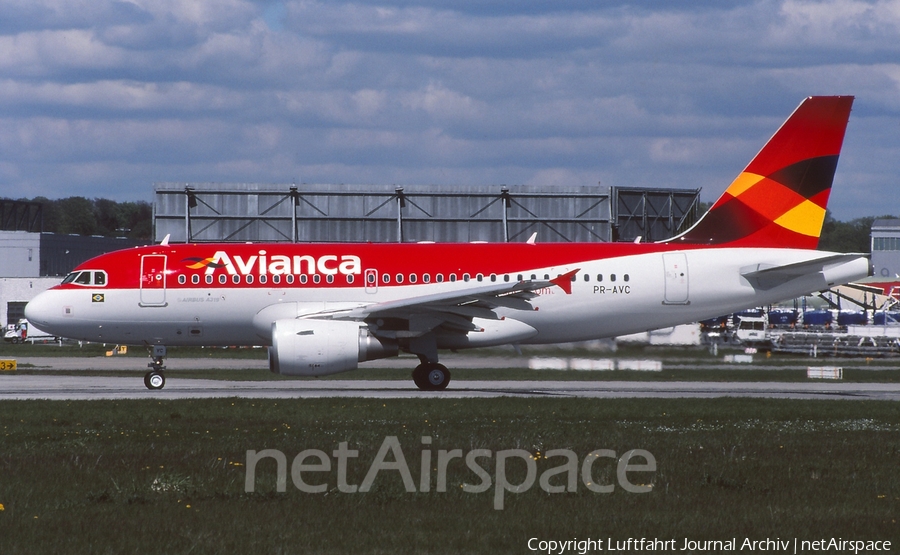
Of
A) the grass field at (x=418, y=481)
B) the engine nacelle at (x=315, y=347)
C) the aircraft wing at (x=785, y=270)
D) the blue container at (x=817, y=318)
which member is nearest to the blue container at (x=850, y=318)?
the blue container at (x=817, y=318)

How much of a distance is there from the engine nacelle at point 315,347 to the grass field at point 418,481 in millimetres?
4887

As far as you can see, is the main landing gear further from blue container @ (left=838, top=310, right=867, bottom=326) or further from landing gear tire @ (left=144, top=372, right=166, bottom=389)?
blue container @ (left=838, top=310, right=867, bottom=326)

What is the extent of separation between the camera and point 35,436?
1709 centimetres

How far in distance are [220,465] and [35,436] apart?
4610mm

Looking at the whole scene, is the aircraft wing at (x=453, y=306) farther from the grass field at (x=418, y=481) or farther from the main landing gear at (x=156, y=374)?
the grass field at (x=418, y=481)

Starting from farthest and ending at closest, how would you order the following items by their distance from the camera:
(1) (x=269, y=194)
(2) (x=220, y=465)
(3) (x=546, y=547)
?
(1) (x=269, y=194)
(2) (x=220, y=465)
(3) (x=546, y=547)

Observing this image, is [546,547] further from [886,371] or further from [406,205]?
[406,205]

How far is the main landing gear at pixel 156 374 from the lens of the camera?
28.9m

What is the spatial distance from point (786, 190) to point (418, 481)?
21.4m

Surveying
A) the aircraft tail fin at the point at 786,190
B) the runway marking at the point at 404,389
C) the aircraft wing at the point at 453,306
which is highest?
the aircraft tail fin at the point at 786,190

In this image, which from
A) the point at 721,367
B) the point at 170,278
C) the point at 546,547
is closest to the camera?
the point at 546,547

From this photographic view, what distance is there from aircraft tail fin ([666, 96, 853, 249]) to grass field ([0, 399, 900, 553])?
10420mm

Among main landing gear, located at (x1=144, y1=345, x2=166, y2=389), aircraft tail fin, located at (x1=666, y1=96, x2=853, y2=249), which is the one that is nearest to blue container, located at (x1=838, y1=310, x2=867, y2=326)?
aircraft tail fin, located at (x1=666, y1=96, x2=853, y2=249)

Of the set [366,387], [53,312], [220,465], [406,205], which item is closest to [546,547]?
[220,465]
